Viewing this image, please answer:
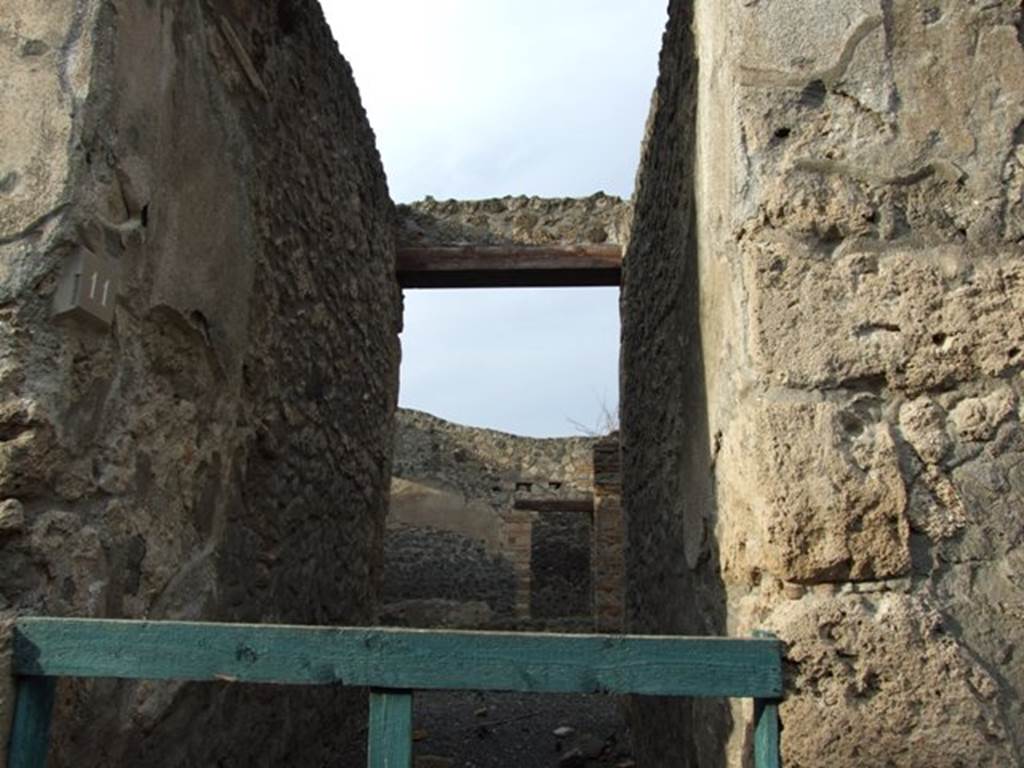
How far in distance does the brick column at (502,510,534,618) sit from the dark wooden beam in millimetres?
160

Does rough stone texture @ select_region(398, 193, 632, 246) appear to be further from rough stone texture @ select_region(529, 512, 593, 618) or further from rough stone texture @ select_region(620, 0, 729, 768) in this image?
rough stone texture @ select_region(529, 512, 593, 618)

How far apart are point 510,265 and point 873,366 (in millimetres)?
4051

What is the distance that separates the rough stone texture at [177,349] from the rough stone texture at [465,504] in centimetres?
785

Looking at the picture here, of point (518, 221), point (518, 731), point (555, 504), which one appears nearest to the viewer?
point (518, 731)

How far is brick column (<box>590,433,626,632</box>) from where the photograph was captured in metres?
7.25

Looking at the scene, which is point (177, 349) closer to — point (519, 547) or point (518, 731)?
point (518, 731)

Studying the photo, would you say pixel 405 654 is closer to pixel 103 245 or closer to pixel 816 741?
pixel 816 741

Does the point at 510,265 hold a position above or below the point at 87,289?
above

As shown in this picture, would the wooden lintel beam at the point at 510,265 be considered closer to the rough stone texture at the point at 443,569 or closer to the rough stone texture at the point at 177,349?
the rough stone texture at the point at 177,349

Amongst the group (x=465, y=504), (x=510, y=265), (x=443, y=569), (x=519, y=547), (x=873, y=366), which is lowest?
(x=443, y=569)

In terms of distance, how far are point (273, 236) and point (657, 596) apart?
1.86 metres

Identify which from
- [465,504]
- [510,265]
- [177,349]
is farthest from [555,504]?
[177,349]

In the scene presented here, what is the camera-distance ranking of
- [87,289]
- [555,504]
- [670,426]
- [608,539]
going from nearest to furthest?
[87,289] → [670,426] → [608,539] → [555,504]

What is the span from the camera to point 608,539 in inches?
305
